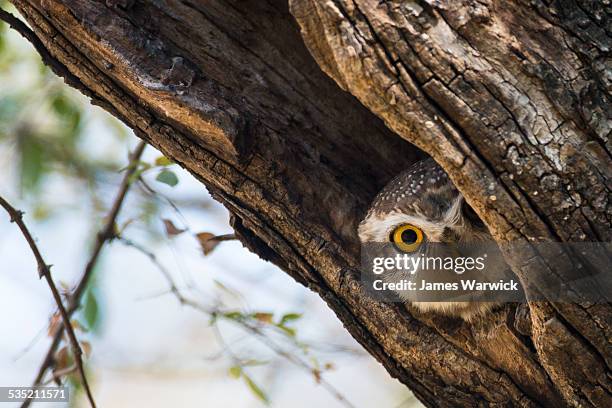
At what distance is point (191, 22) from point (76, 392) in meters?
1.72

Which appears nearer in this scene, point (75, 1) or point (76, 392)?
point (75, 1)

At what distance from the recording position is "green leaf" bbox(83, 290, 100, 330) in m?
3.36

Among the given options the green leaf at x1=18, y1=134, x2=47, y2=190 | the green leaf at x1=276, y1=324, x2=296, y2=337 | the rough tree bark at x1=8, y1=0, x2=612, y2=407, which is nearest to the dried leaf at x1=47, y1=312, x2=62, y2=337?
the green leaf at x1=18, y1=134, x2=47, y2=190

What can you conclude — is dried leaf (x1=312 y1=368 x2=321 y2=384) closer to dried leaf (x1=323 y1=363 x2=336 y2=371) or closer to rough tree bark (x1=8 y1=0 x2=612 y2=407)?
dried leaf (x1=323 y1=363 x2=336 y2=371)

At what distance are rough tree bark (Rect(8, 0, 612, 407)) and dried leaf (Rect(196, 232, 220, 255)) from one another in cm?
42

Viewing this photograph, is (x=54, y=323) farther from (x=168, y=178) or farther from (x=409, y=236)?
(x=409, y=236)

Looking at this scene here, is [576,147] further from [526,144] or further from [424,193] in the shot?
[424,193]

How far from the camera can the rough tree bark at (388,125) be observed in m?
1.89

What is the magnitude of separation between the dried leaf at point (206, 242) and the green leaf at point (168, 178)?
10.7 inches

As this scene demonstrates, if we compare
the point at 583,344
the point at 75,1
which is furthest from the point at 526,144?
the point at 75,1

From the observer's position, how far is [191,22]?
265cm

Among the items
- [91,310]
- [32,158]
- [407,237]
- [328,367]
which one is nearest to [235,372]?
[328,367]

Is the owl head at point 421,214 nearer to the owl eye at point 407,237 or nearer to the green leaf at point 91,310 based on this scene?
the owl eye at point 407,237

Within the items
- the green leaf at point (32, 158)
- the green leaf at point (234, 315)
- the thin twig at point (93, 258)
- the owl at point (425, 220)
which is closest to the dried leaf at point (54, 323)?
the thin twig at point (93, 258)
